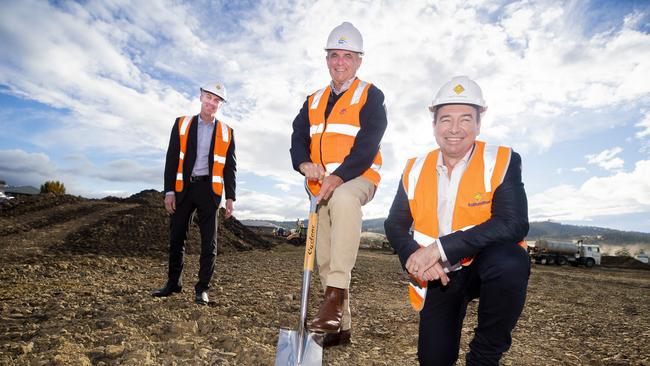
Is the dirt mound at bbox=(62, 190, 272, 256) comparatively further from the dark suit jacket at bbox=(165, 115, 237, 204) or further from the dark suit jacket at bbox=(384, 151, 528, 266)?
the dark suit jacket at bbox=(384, 151, 528, 266)

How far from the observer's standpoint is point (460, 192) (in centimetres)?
225

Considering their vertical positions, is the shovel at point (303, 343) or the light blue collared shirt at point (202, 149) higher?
the light blue collared shirt at point (202, 149)

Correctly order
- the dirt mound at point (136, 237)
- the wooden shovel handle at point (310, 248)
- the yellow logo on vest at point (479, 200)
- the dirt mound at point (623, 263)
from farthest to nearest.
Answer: the dirt mound at point (623, 263) → the dirt mound at point (136, 237) → the wooden shovel handle at point (310, 248) → the yellow logo on vest at point (479, 200)

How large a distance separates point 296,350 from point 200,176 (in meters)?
2.83

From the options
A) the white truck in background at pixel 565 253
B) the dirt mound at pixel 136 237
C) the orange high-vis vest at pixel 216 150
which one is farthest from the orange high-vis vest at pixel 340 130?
the white truck in background at pixel 565 253

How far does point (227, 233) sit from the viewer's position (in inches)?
639

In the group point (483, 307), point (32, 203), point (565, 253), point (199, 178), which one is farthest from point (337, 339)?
point (565, 253)

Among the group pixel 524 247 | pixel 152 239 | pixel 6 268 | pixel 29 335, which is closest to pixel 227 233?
pixel 152 239

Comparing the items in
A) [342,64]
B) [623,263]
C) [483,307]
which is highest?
[342,64]

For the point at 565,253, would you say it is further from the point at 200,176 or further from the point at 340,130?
the point at 340,130

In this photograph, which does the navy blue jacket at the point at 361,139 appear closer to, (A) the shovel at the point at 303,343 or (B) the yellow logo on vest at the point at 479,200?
(A) the shovel at the point at 303,343

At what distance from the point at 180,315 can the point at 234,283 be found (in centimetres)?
243

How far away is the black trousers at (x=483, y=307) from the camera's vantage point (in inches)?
77.5

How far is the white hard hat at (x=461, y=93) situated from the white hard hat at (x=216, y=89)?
10.1ft
